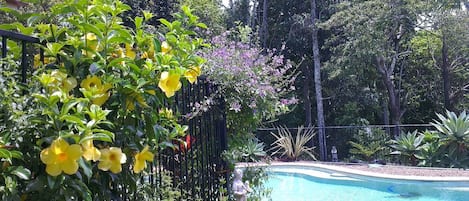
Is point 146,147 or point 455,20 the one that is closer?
point 146,147

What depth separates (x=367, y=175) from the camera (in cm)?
797

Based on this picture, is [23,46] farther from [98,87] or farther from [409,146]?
[409,146]

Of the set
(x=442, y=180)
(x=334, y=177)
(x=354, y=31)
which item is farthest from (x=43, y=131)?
(x=354, y=31)

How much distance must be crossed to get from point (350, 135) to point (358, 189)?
4.57 metres

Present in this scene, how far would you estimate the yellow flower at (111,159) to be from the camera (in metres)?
1.28

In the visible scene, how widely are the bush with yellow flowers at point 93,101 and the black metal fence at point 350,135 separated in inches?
347

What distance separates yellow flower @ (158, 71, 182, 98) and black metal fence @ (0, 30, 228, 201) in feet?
2.17

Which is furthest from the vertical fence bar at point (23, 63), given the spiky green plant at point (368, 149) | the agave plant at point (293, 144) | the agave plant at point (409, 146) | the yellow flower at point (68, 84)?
the spiky green plant at point (368, 149)

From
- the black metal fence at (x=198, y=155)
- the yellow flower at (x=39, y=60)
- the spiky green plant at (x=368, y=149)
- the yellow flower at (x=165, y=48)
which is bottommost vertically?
the spiky green plant at (x=368, y=149)

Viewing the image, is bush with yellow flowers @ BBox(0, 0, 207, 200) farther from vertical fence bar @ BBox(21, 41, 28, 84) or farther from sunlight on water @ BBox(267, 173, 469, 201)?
sunlight on water @ BBox(267, 173, 469, 201)

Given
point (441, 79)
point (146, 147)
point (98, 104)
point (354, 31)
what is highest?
point (354, 31)

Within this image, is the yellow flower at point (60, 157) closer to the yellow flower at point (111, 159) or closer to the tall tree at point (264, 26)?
the yellow flower at point (111, 159)

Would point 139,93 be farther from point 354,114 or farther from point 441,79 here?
point 441,79

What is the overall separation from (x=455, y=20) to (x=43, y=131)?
12.2 meters
